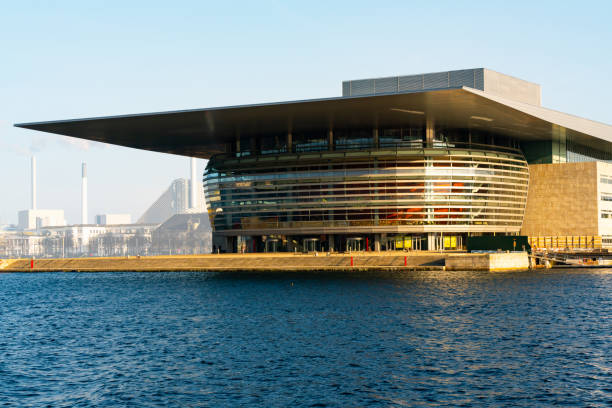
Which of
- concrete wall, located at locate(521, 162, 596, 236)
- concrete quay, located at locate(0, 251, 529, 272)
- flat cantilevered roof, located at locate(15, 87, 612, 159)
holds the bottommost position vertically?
concrete quay, located at locate(0, 251, 529, 272)

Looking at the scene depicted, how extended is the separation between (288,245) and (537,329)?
2488 inches

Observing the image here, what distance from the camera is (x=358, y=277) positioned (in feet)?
244

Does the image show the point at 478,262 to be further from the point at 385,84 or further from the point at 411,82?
the point at 385,84

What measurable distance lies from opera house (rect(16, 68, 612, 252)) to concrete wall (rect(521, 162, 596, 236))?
14 centimetres

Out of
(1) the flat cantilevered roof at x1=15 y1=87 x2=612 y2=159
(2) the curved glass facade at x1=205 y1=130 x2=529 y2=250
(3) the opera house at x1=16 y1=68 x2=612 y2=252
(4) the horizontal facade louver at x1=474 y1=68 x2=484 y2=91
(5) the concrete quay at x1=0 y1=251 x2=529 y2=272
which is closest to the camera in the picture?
(1) the flat cantilevered roof at x1=15 y1=87 x2=612 y2=159

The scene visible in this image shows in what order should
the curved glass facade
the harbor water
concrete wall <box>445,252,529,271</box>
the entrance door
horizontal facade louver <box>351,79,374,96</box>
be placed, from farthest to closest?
horizontal facade louver <box>351,79,374,96</box>, the entrance door, the curved glass facade, concrete wall <box>445,252,529,271</box>, the harbor water

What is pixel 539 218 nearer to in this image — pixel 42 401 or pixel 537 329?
pixel 537 329

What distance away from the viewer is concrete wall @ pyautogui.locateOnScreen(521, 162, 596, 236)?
341ft

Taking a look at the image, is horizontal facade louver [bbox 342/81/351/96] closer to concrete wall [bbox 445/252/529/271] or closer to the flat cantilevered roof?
the flat cantilevered roof

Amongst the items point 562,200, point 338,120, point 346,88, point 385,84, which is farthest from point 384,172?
point 562,200

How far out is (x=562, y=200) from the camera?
348 feet

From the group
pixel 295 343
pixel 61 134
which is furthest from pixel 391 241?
pixel 295 343

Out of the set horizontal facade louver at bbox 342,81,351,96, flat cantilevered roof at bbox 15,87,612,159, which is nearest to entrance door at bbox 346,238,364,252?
flat cantilevered roof at bbox 15,87,612,159

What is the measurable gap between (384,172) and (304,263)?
57.6 ft
